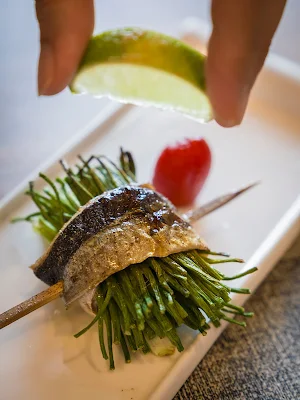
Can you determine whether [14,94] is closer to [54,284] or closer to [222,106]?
[54,284]

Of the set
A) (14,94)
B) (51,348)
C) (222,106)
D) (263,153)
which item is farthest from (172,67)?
(14,94)

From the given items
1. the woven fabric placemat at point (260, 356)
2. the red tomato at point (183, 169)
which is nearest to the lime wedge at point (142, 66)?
the red tomato at point (183, 169)

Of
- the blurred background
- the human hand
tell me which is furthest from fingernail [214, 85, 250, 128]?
the blurred background

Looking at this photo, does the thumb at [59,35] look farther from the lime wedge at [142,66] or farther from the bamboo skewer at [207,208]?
the bamboo skewer at [207,208]

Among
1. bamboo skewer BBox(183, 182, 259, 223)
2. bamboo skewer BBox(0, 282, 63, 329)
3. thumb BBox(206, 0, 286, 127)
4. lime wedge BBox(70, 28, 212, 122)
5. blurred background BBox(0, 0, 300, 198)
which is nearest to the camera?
thumb BBox(206, 0, 286, 127)

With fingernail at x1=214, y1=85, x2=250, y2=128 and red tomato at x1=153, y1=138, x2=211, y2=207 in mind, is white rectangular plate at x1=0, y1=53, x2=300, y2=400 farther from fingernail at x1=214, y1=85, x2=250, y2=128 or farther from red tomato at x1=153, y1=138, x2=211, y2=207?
fingernail at x1=214, y1=85, x2=250, y2=128

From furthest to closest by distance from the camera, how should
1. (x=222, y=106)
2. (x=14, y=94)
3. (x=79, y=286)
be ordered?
Result: 1. (x=14, y=94)
2. (x=79, y=286)
3. (x=222, y=106)
